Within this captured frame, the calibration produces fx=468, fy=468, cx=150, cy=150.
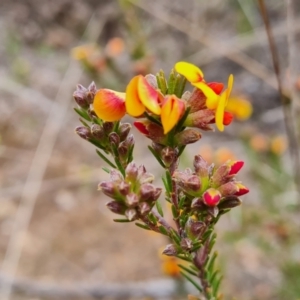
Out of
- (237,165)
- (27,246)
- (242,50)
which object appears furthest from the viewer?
(242,50)

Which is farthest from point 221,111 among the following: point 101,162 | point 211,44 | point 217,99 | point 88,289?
point 101,162

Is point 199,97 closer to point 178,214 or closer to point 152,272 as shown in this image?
point 178,214

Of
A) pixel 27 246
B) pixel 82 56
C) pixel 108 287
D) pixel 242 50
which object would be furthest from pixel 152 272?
pixel 242 50

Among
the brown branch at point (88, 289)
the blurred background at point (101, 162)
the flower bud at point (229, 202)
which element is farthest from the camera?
the brown branch at point (88, 289)

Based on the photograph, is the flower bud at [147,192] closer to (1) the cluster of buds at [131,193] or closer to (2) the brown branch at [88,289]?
(1) the cluster of buds at [131,193]

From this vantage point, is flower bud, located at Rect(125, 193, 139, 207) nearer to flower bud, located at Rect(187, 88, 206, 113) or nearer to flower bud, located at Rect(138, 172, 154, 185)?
flower bud, located at Rect(138, 172, 154, 185)

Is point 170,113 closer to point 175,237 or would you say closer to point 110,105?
point 110,105

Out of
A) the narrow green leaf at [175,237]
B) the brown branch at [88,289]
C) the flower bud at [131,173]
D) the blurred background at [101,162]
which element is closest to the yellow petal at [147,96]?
the flower bud at [131,173]
